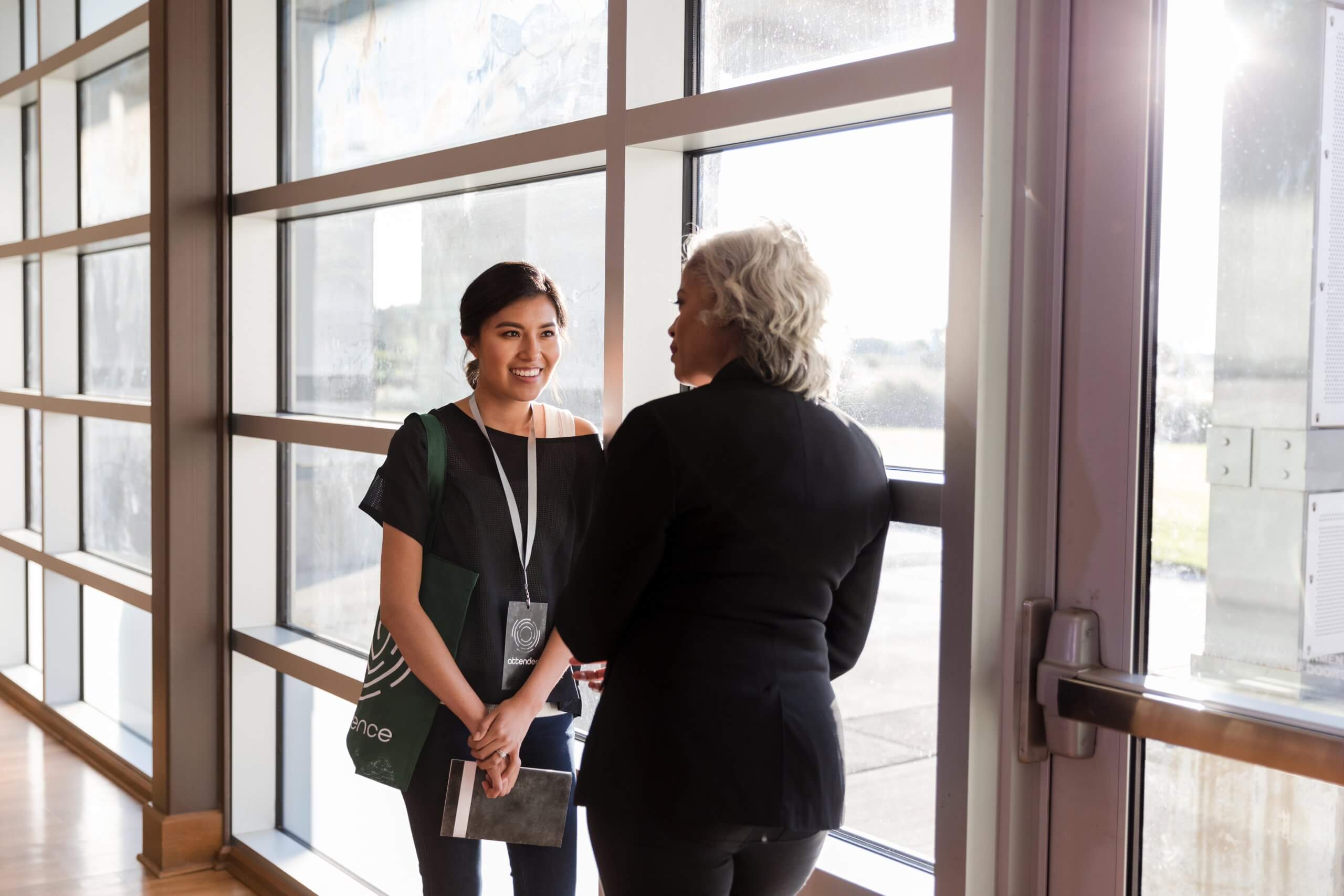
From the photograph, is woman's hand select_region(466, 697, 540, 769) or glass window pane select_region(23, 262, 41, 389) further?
glass window pane select_region(23, 262, 41, 389)

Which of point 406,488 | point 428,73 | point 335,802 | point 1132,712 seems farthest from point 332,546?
point 1132,712

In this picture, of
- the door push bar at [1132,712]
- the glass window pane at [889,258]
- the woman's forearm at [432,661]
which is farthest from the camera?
the woman's forearm at [432,661]

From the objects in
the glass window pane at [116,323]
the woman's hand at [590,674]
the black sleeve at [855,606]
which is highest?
the glass window pane at [116,323]

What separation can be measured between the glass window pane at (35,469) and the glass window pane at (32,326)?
146 millimetres

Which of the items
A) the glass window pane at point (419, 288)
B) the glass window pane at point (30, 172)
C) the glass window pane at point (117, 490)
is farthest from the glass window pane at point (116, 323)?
the glass window pane at point (419, 288)

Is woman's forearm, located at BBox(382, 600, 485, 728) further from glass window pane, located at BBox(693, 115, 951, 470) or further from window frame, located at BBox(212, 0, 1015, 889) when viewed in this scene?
glass window pane, located at BBox(693, 115, 951, 470)

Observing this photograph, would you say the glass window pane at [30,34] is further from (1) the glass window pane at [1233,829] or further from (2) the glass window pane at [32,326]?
(1) the glass window pane at [1233,829]

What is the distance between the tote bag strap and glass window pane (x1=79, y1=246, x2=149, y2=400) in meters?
2.80

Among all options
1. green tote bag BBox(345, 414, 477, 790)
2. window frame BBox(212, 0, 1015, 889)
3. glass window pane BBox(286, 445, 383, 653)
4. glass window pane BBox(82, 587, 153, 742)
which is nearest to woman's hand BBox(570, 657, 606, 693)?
green tote bag BBox(345, 414, 477, 790)

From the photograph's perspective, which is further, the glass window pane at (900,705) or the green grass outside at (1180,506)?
the glass window pane at (900,705)

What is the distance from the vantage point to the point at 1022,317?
1.56 meters

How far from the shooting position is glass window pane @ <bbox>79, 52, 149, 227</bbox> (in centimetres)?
450

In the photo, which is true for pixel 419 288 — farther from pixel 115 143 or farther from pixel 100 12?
pixel 100 12

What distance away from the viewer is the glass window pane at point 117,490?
4500mm
